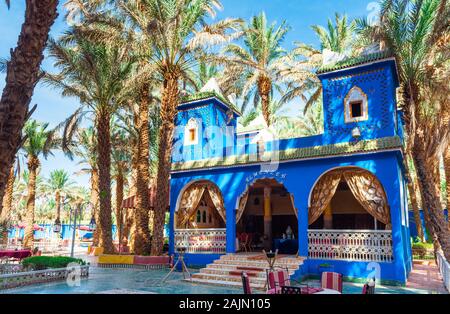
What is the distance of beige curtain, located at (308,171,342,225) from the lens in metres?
13.6

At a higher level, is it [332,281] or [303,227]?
[303,227]

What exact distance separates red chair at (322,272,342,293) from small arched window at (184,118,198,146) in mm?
11317

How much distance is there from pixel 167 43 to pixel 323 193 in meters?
9.53

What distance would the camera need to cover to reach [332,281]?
Answer: 7.34 m

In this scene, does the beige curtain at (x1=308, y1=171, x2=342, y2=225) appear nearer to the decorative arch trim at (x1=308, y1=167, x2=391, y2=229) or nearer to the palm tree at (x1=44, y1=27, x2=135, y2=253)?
the decorative arch trim at (x1=308, y1=167, x2=391, y2=229)

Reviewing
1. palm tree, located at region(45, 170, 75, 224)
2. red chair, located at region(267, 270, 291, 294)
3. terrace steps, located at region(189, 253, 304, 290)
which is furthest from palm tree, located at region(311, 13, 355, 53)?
palm tree, located at region(45, 170, 75, 224)

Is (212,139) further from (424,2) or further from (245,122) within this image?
(245,122)

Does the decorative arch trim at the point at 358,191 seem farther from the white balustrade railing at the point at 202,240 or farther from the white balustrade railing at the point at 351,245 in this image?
the white balustrade railing at the point at 202,240

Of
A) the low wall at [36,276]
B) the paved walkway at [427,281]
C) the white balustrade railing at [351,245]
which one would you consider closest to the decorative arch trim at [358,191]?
the white balustrade railing at [351,245]

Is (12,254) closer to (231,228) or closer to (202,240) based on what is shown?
(202,240)

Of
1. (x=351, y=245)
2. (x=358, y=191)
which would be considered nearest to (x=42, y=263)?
(x=351, y=245)

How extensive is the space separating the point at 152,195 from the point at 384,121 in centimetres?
1341

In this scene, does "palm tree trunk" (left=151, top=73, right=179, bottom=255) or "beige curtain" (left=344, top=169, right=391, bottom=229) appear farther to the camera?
"palm tree trunk" (left=151, top=73, right=179, bottom=255)
